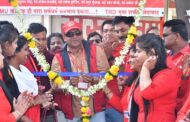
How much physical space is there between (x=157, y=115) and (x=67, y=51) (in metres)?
1.67

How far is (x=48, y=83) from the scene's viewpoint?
656cm

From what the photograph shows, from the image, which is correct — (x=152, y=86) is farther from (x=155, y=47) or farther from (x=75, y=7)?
(x=75, y=7)

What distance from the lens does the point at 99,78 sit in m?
6.22

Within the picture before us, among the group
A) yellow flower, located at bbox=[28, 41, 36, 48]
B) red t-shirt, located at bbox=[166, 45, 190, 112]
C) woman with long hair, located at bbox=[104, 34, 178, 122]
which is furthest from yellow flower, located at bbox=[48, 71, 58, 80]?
red t-shirt, located at bbox=[166, 45, 190, 112]

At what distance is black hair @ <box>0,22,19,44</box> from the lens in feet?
17.0

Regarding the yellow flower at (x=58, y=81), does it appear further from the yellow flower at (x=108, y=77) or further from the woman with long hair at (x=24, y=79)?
the yellow flower at (x=108, y=77)

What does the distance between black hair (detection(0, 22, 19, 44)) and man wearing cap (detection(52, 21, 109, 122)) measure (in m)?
1.02

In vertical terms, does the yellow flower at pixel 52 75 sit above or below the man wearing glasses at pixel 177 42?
below

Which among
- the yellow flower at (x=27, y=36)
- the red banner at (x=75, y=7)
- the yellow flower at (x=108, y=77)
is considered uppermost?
the red banner at (x=75, y=7)

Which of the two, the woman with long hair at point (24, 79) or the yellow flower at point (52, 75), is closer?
the woman with long hair at point (24, 79)

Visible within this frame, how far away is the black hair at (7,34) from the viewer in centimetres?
517

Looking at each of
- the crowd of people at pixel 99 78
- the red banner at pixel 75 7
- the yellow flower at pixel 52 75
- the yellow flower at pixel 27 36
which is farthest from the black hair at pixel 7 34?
the red banner at pixel 75 7

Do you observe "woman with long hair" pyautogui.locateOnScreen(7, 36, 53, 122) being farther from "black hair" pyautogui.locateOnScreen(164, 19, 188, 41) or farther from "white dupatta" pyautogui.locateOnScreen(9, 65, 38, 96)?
"black hair" pyautogui.locateOnScreen(164, 19, 188, 41)

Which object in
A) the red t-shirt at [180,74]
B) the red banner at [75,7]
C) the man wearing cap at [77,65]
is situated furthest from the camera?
the red banner at [75,7]
